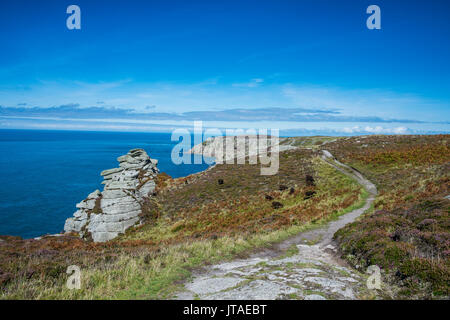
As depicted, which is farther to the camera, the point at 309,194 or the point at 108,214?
the point at 108,214

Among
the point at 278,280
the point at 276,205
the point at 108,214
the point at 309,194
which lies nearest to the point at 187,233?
the point at 276,205

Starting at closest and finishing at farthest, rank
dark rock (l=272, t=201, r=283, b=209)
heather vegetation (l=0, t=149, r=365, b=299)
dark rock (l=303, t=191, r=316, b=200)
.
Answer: heather vegetation (l=0, t=149, r=365, b=299) < dark rock (l=272, t=201, r=283, b=209) < dark rock (l=303, t=191, r=316, b=200)

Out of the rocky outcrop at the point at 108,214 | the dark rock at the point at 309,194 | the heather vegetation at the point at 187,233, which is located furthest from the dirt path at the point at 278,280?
the rocky outcrop at the point at 108,214

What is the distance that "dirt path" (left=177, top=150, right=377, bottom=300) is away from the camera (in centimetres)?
676

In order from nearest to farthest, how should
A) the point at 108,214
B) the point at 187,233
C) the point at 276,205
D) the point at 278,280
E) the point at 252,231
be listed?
the point at 278,280 → the point at 252,231 → the point at 187,233 → the point at 276,205 → the point at 108,214

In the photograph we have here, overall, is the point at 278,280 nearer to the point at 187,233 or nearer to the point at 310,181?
the point at 187,233

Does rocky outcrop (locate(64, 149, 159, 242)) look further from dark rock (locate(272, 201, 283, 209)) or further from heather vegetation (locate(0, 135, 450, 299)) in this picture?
dark rock (locate(272, 201, 283, 209))

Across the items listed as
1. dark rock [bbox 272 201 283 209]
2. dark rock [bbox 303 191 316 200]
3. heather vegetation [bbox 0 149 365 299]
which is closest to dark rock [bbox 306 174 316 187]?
heather vegetation [bbox 0 149 365 299]

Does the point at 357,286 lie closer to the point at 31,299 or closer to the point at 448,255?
the point at 448,255

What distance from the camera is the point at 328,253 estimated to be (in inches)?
489

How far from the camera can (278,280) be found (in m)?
7.81

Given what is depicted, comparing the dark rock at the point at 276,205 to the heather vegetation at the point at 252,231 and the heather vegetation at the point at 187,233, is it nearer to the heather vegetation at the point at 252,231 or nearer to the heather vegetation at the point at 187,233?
the heather vegetation at the point at 252,231
